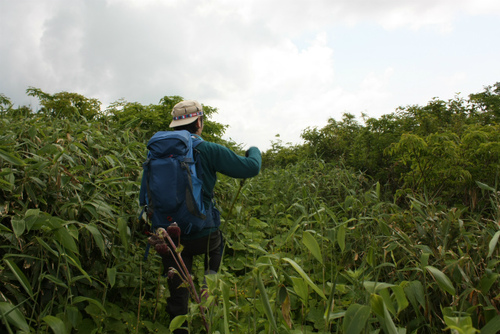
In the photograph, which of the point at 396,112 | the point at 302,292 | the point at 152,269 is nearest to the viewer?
the point at 302,292

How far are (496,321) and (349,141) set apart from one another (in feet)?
24.2

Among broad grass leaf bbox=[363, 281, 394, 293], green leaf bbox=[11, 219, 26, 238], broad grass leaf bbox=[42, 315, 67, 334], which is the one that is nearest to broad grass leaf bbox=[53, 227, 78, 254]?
green leaf bbox=[11, 219, 26, 238]

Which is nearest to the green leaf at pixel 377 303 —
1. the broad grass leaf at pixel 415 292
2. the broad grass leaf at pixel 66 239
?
the broad grass leaf at pixel 415 292

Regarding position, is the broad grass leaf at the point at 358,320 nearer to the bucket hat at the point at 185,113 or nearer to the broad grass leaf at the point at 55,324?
the broad grass leaf at the point at 55,324

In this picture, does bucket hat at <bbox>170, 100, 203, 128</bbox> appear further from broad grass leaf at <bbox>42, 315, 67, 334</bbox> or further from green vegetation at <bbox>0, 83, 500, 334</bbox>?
broad grass leaf at <bbox>42, 315, 67, 334</bbox>

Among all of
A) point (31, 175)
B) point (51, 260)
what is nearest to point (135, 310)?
point (51, 260)

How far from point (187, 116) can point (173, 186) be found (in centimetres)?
66

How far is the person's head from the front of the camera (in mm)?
2570

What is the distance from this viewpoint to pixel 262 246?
5.43ft

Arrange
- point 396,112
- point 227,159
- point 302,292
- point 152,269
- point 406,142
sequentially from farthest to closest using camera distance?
point 396,112 → point 406,142 → point 152,269 → point 227,159 → point 302,292

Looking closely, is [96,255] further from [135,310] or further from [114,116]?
[114,116]

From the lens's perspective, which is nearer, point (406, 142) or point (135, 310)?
point (135, 310)

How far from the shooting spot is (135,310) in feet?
8.68

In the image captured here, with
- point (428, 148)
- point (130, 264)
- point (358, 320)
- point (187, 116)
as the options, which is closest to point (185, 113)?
point (187, 116)
